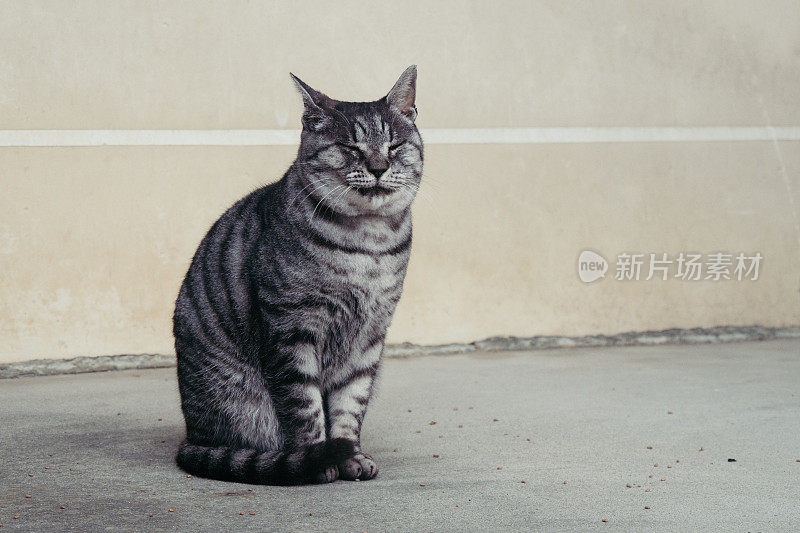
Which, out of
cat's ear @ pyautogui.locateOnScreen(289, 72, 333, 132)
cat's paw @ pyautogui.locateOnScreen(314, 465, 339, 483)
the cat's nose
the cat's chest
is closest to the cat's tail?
cat's paw @ pyautogui.locateOnScreen(314, 465, 339, 483)

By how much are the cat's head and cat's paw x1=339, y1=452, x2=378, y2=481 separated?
2.76 feet

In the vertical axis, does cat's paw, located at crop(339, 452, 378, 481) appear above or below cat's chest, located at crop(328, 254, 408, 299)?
below

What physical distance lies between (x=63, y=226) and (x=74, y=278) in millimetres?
315

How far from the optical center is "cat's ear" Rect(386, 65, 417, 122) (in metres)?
3.25

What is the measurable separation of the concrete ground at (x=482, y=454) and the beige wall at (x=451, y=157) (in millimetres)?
594

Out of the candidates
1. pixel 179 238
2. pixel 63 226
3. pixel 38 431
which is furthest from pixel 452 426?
pixel 63 226

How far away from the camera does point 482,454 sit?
3.54 meters

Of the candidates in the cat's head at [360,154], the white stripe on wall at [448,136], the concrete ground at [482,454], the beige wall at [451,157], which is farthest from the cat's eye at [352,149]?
the white stripe on wall at [448,136]

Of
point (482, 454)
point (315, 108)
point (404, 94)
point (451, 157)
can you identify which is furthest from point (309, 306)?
point (451, 157)

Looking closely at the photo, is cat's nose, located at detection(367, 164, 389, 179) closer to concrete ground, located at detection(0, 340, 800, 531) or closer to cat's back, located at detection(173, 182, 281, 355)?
cat's back, located at detection(173, 182, 281, 355)

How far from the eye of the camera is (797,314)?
21.7 feet

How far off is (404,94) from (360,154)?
35 centimetres

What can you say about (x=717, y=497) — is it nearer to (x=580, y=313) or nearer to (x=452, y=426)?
(x=452, y=426)

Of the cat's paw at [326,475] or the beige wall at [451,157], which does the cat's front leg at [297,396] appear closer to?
the cat's paw at [326,475]
